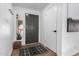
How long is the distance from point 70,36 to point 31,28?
212 centimetres

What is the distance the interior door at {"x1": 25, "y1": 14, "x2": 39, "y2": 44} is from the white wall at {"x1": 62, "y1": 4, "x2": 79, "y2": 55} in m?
2.03

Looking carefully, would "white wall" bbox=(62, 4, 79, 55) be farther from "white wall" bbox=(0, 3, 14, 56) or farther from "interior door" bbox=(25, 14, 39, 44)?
"interior door" bbox=(25, 14, 39, 44)

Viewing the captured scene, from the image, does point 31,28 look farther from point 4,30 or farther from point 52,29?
point 4,30

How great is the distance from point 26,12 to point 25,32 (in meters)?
0.97

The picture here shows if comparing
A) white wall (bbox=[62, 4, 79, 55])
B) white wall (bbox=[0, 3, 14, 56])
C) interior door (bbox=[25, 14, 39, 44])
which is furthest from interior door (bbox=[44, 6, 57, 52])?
white wall (bbox=[0, 3, 14, 56])

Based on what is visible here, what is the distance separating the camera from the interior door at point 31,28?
11.8 feet

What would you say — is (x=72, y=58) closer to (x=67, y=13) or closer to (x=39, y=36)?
(x=67, y=13)

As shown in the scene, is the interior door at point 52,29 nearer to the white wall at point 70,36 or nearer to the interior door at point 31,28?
the white wall at point 70,36

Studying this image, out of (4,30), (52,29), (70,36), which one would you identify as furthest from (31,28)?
(4,30)

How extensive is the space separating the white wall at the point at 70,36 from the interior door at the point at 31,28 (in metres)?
2.03

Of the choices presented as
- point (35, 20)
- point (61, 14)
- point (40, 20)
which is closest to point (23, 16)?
point (35, 20)

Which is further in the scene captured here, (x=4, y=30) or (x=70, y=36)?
(x=70, y=36)

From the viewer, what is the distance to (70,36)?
206 cm

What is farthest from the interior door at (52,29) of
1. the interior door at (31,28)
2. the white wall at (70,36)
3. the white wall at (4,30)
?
the white wall at (4,30)
